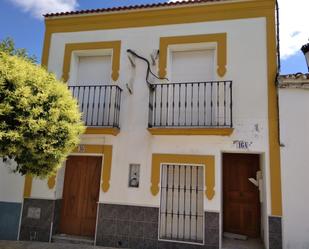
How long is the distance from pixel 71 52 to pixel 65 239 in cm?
507

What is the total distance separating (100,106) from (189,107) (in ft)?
7.93

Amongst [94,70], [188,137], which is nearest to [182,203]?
[188,137]

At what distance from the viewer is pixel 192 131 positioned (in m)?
6.73

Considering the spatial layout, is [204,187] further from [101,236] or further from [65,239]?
[65,239]

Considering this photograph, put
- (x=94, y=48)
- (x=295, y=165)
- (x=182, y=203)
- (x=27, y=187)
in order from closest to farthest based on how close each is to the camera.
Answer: (x=295, y=165) < (x=182, y=203) < (x=27, y=187) < (x=94, y=48)

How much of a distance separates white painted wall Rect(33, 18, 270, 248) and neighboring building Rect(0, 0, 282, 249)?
0.03 meters

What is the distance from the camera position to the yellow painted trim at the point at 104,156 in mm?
7312

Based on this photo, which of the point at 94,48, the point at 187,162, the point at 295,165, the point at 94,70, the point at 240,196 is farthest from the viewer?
the point at 94,70

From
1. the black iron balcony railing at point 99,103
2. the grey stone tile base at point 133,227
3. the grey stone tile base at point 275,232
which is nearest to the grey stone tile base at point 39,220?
the grey stone tile base at point 133,227

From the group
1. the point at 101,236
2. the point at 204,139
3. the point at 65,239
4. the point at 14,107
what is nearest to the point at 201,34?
the point at 204,139

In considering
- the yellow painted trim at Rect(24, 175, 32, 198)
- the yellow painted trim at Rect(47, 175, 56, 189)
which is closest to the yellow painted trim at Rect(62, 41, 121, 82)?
the yellow painted trim at Rect(47, 175, 56, 189)

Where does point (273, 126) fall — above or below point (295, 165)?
above

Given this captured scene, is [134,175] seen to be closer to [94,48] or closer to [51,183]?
[51,183]

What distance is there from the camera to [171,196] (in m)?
7.11
